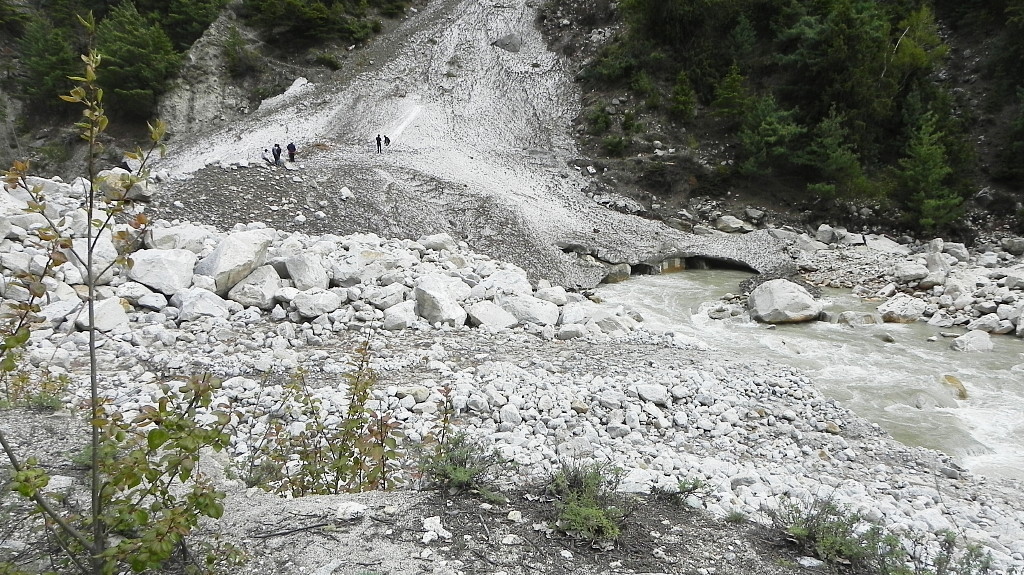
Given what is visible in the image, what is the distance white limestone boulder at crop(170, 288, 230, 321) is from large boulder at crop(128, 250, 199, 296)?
216mm

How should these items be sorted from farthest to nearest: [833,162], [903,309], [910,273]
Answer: [833,162] → [910,273] → [903,309]

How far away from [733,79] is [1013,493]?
2115 centimetres

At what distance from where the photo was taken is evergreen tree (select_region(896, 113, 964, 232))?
60.1 feet

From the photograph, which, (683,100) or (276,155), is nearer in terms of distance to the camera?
(276,155)

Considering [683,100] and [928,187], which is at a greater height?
[683,100]

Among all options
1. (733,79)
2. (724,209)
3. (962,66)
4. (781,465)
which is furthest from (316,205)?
(962,66)

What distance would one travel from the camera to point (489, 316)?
10195 millimetres

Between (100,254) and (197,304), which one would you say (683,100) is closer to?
(197,304)

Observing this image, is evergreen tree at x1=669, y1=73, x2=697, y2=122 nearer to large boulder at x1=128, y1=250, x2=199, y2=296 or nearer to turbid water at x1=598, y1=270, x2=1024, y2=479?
turbid water at x1=598, y1=270, x2=1024, y2=479

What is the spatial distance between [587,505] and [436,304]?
653cm

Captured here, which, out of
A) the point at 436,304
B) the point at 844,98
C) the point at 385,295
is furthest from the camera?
the point at 844,98

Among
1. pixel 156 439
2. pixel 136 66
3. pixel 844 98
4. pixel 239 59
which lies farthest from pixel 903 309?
pixel 136 66

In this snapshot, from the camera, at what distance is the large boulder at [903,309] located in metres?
12.3

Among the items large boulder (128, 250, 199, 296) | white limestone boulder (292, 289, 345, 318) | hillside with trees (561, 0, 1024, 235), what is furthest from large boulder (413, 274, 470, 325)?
hillside with trees (561, 0, 1024, 235)
